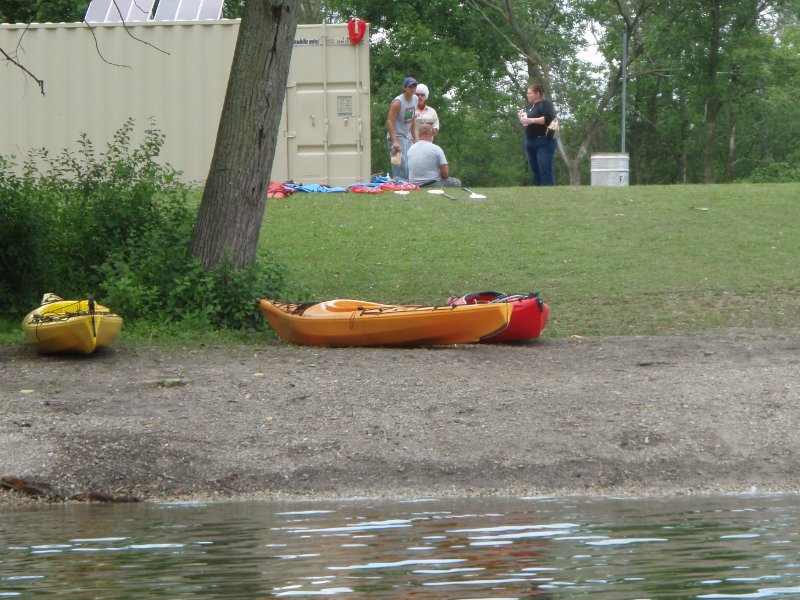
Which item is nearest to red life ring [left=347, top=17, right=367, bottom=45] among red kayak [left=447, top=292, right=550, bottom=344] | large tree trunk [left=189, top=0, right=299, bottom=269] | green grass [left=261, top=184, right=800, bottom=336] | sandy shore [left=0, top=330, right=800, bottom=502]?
green grass [left=261, top=184, right=800, bottom=336]

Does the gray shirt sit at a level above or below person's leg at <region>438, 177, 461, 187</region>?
above

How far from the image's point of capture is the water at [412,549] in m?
5.54

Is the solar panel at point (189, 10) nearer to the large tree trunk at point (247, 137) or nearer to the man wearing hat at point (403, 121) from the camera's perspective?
the man wearing hat at point (403, 121)

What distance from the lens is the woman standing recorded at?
69.9 ft

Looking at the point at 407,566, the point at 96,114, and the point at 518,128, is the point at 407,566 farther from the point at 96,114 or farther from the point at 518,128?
the point at 518,128

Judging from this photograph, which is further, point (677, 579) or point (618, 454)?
point (618, 454)

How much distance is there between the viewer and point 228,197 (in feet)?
45.4

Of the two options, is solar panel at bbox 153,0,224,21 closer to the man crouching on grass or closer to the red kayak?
the man crouching on grass

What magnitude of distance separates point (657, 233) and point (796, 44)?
3691 cm

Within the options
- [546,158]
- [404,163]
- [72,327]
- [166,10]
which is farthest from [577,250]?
[166,10]

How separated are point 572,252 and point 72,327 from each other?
26.4 feet

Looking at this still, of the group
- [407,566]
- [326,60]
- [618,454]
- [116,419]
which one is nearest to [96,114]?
[326,60]

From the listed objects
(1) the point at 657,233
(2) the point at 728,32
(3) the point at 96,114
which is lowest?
(1) the point at 657,233

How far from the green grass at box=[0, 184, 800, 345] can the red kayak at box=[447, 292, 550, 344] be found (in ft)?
3.17
